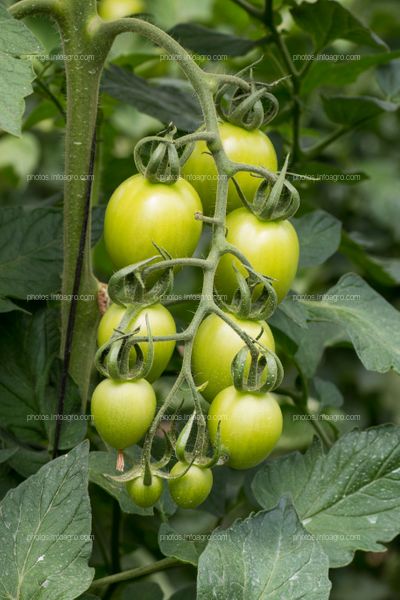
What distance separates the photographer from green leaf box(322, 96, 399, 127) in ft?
4.08

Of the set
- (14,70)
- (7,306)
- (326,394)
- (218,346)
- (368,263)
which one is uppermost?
(14,70)

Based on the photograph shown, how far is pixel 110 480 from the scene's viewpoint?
832 mm

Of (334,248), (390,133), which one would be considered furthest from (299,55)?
(390,133)

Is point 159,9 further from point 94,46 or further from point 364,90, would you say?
point 94,46

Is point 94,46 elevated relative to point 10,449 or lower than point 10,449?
elevated

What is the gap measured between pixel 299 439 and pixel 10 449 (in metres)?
1.06

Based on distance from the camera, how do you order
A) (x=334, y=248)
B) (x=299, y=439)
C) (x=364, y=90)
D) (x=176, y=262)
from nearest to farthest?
(x=176, y=262) < (x=334, y=248) < (x=299, y=439) < (x=364, y=90)

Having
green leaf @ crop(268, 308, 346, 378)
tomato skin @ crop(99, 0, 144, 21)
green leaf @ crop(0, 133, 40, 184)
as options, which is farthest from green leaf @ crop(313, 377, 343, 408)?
green leaf @ crop(0, 133, 40, 184)

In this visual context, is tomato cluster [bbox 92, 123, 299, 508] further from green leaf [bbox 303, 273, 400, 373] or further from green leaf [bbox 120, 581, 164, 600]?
green leaf [bbox 120, 581, 164, 600]

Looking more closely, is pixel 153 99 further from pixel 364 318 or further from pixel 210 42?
pixel 364 318

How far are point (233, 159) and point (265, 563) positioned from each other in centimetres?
33

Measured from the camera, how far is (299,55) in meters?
1.38

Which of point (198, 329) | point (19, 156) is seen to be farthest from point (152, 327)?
point (19, 156)

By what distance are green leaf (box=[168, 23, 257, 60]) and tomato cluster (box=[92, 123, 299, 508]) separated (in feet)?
1.60
